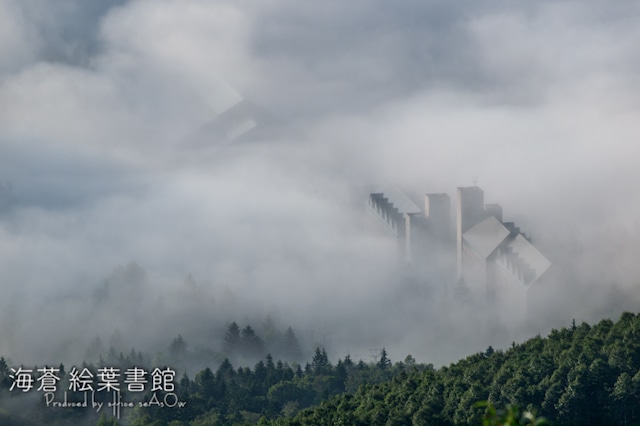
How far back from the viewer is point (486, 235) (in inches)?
4129

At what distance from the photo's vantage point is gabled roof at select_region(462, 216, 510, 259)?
103875 millimetres

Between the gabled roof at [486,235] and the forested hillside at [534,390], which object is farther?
the gabled roof at [486,235]

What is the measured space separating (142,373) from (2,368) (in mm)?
13966

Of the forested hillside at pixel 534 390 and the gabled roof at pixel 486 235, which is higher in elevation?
→ the gabled roof at pixel 486 235

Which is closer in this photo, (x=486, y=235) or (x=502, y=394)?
(x=502, y=394)

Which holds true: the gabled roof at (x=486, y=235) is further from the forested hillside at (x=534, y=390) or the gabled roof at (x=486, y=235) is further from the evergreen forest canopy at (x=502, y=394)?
the forested hillside at (x=534, y=390)

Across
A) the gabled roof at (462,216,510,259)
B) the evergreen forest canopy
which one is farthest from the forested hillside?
the gabled roof at (462,216,510,259)

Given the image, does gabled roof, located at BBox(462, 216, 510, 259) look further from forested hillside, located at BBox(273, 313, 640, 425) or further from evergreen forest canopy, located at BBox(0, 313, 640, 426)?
forested hillside, located at BBox(273, 313, 640, 425)

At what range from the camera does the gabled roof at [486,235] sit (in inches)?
4090

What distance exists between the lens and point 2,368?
3223 inches

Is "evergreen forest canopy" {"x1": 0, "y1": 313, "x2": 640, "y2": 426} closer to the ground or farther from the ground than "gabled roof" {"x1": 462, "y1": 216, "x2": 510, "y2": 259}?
closer to the ground

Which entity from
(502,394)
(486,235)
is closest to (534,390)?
(502,394)

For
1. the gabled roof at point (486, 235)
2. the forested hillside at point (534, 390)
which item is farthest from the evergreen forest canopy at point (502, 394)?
the gabled roof at point (486, 235)

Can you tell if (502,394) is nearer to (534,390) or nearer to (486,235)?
(534,390)
